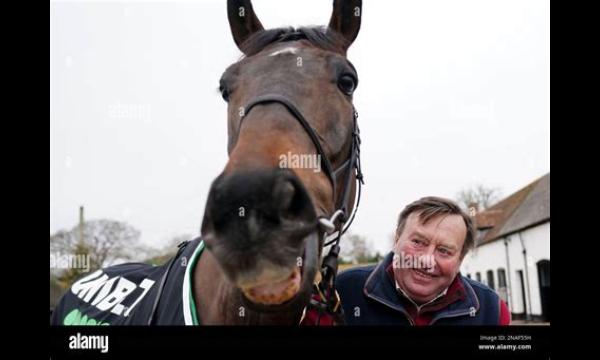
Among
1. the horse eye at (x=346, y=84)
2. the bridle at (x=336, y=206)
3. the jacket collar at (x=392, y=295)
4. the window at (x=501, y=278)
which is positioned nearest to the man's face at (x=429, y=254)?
the jacket collar at (x=392, y=295)

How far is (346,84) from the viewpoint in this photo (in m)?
2.98

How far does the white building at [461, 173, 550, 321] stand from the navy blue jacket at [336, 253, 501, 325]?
17445 mm

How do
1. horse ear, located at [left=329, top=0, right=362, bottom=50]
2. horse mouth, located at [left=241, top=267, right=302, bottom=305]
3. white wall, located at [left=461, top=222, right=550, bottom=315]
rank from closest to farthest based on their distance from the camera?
horse mouth, located at [left=241, top=267, right=302, bottom=305]
horse ear, located at [left=329, top=0, right=362, bottom=50]
white wall, located at [left=461, top=222, right=550, bottom=315]

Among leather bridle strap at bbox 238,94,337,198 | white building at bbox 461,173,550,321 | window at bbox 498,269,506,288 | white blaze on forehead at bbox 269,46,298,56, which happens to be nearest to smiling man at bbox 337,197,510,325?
leather bridle strap at bbox 238,94,337,198

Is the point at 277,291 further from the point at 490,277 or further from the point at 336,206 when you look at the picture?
the point at 490,277

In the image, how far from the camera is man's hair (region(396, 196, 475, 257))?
3831mm

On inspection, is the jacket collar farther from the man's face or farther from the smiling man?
the man's face
